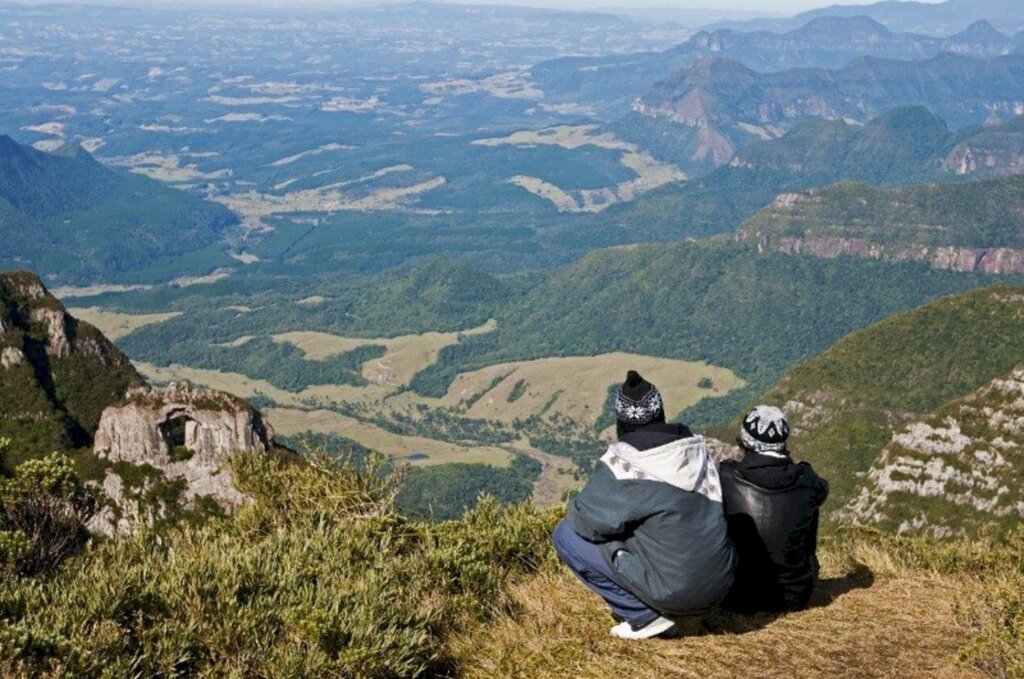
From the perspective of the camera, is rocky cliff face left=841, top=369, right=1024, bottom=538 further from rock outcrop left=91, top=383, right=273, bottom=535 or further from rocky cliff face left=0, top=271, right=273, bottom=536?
rocky cliff face left=0, top=271, right=273, bottom=536

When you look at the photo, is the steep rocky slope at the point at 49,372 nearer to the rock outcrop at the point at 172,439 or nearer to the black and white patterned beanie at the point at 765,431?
the rock outcrop at the point at 172,439

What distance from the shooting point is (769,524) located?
1552 cm

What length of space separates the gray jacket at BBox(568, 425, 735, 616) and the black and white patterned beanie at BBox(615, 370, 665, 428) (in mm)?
307

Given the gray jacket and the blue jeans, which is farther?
the blue jeans

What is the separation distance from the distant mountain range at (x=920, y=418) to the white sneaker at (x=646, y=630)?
1394 inches

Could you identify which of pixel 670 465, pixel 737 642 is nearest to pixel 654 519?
pixel 670 465

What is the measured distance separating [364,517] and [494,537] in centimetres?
260

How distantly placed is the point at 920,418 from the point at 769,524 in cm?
11650

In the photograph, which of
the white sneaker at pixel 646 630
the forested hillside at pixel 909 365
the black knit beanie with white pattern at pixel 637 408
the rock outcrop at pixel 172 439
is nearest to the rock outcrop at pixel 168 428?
the rock outcrop at pixel 172 439

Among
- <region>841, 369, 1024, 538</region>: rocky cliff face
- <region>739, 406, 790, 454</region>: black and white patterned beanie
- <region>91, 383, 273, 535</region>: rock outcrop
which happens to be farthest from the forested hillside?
<region>739, 406, 790, 454</region>: black and white patterned beanie

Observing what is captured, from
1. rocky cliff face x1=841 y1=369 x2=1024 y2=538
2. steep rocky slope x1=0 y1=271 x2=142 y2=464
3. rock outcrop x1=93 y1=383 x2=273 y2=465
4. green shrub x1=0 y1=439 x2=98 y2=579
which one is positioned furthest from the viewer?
rocky cliff face x1=841 y1=369 x2=1024 y2=538

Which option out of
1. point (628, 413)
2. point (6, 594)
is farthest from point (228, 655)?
point (628, 413)

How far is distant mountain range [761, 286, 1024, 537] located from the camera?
105312 mm

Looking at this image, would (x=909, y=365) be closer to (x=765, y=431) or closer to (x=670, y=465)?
(x=765, y=431)
